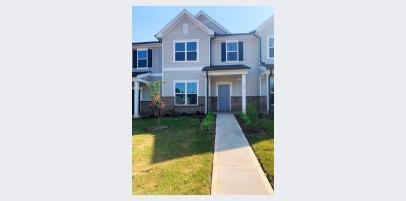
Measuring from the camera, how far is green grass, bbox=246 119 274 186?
4023 mm

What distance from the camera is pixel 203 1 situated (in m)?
4.12

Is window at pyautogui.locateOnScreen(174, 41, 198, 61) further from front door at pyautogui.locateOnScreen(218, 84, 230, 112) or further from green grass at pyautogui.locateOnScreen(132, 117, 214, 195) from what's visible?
green grass at pyautogui.locateOnScreen(132, 117, 214, 195)

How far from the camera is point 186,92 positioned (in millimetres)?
9172

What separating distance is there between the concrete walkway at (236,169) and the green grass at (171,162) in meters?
0.15

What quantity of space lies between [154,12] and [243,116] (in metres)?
3.75

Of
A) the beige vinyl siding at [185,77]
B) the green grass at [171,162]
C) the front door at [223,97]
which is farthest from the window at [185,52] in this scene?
the green grass at [171,162]

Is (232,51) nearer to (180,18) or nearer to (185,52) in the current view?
(185,52)

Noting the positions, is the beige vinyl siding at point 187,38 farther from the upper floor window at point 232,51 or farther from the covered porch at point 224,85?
the upper floor window at point 232,51

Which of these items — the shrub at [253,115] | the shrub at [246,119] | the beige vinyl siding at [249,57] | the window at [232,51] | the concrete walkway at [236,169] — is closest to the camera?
the concrete walkway at [236,169]

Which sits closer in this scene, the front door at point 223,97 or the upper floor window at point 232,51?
the front door at point 223,97

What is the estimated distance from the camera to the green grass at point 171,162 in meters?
3.62

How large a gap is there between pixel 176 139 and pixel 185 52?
498 centimetres

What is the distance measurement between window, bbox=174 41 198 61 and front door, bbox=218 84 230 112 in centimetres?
166
